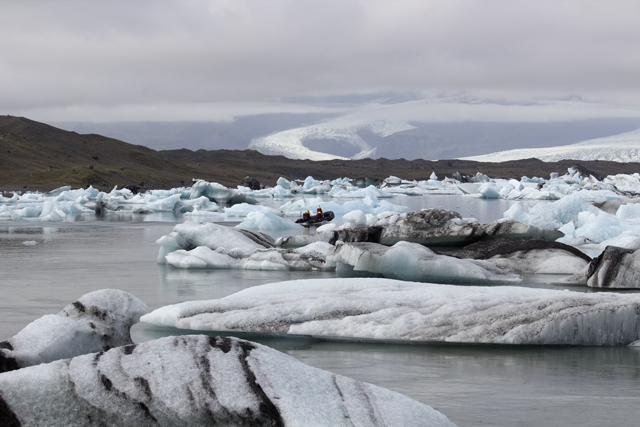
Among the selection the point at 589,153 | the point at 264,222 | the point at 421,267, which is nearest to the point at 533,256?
the point at 421,267

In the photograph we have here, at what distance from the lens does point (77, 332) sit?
384 cm

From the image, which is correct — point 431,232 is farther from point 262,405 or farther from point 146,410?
point 146,410

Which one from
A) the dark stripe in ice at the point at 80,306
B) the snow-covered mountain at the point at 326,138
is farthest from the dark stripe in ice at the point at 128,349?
the snow-covered mountain at the point at 326,138

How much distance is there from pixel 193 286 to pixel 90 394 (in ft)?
17.2

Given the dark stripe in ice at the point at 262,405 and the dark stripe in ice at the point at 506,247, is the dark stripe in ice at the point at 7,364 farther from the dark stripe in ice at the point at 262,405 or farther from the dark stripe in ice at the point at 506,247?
the dark stripe in ice at the point at 506,247

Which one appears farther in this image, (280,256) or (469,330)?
(280,256)

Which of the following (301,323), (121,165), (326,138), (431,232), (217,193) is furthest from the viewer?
(326,138)

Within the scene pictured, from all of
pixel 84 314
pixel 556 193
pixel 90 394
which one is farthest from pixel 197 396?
pixel 556 193

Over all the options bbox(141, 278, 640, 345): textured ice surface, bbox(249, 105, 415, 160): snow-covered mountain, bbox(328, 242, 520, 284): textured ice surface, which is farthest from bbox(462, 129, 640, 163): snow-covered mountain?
bbox(141, 278, 640, 345): textured ice surface

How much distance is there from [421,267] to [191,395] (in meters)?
5.60

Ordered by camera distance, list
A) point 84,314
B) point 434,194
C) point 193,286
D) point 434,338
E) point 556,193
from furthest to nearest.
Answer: point 434,194 < point 556,193 < point 193,286 < point 434,338 < point 84,314

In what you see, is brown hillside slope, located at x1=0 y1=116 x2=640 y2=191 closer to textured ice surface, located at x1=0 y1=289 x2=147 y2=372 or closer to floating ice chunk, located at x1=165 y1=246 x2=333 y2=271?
floating ice chunk, located at x1=165 y1=246 x2=333 y2=271

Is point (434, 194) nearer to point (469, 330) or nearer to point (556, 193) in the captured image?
point (556, 193)

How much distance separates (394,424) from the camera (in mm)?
2689
